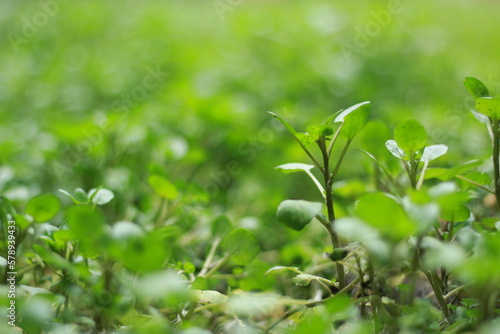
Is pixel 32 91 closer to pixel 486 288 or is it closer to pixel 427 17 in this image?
pixel 486 288

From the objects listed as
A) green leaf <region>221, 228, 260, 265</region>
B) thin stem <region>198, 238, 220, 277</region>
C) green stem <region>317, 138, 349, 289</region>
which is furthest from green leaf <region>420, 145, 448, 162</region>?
thin stem <region>198, 238, 220, 277</region>

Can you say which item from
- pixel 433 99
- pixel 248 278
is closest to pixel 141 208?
pixel 248 278

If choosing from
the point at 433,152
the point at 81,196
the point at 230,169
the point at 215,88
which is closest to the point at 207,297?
the point at 81,196

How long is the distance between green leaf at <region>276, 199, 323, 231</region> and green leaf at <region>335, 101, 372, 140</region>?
12 centimetres

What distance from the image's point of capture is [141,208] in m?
1.02

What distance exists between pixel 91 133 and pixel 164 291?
0.92 meters

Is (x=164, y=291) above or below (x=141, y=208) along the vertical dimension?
above

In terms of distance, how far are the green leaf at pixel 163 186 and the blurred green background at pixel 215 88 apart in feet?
0.14

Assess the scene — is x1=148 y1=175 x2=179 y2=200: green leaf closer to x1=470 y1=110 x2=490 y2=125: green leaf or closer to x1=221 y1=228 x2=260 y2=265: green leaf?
x1=221 y1=228 x2=260 y2=265: green leaf

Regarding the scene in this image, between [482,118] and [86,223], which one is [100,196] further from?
[482,118]

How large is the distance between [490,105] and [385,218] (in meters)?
0.30

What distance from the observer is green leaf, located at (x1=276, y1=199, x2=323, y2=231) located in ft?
2.10

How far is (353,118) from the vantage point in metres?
0.67

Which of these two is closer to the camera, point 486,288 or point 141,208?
point 486,288
